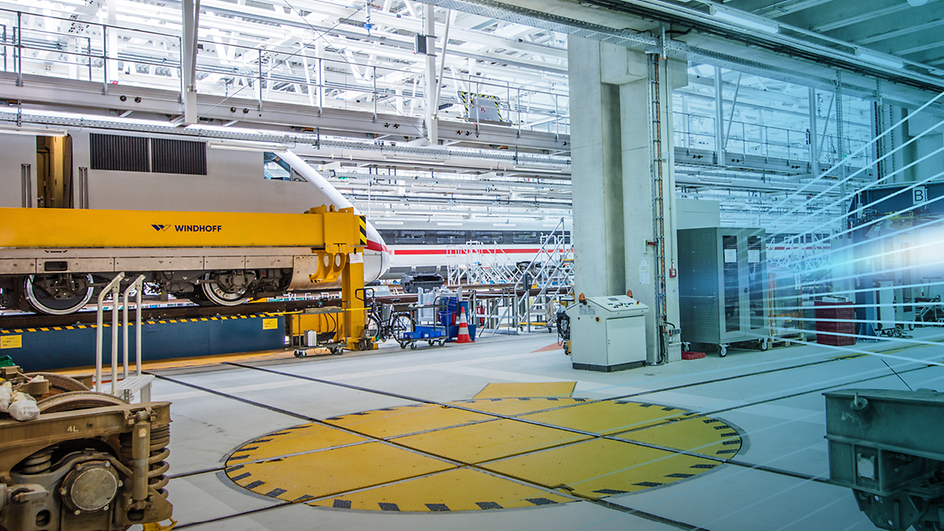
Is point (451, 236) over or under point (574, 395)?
over

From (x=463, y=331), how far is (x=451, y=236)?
1441cm

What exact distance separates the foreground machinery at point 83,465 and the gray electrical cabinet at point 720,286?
30.6 ft

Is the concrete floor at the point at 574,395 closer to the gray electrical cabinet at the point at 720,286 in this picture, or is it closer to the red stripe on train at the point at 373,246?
the gray electrical cabinet at the point at 720,286

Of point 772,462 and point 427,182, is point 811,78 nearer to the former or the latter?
point 772,462

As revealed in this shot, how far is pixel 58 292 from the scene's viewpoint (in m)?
10.2

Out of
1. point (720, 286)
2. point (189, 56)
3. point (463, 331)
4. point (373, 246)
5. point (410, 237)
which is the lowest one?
point (463, 331)

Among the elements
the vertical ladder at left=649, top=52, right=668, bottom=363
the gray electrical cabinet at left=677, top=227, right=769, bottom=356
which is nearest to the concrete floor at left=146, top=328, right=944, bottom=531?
the gray electrical cabinet at left=677, top=227, right=769, bottom=356

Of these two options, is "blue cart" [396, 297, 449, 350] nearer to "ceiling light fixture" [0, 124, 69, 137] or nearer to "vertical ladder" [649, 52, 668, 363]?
"vertical ladder" [649, 52, 668, 363]

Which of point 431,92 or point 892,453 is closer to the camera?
point 892,453

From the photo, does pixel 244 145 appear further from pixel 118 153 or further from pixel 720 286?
pixel 720 286

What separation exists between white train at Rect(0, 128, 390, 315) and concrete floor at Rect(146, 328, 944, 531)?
5.70 ft

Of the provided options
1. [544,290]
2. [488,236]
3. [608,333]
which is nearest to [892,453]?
[608,333]

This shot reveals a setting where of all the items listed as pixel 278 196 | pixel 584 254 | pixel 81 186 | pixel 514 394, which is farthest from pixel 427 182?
pixel 514 394

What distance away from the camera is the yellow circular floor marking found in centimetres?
438
